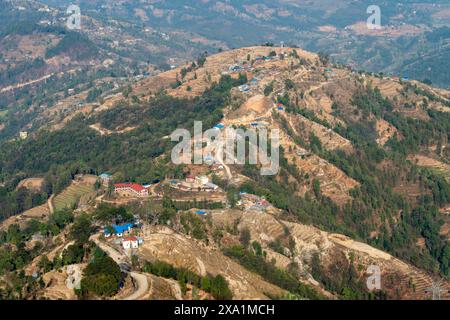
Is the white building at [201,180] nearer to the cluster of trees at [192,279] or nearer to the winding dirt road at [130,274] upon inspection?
the winding dirt road at [130,274]

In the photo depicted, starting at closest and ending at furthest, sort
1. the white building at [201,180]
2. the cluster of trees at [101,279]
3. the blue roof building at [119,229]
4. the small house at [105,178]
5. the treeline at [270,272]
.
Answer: the cluster of trees at [101,279] < the treeline at [270,272] < the blue roof building at [119,229] < the white building at [201,180] < the small house at [105,178]

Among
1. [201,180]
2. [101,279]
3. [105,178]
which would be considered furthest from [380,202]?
[101,279]

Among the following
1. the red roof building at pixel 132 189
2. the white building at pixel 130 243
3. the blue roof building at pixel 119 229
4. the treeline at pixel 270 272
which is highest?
the white building at pixel 130 243

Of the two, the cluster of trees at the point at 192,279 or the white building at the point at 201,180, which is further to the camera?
the white building at the point at 201,180

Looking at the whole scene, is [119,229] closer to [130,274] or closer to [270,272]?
[130,274]

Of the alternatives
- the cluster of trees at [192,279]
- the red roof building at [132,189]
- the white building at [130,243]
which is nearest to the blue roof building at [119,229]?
the white building at [130,243]

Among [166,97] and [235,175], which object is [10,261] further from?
[166,97]

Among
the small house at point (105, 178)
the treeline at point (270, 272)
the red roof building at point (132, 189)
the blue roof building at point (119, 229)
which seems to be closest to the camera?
the treeline at point (270, 272)
